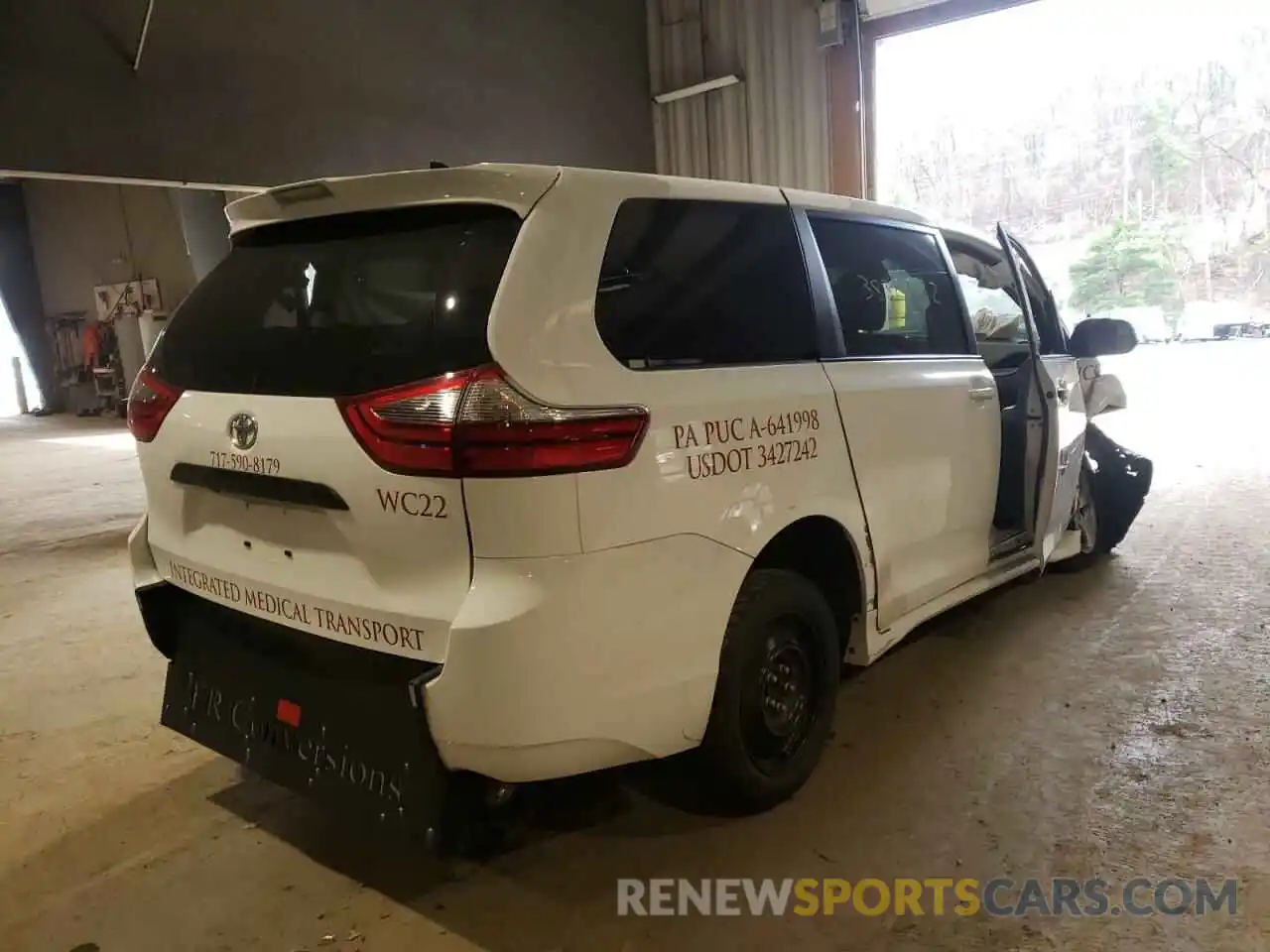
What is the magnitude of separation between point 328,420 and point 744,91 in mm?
8468

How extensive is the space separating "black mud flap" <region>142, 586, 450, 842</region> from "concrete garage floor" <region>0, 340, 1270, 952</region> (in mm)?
326

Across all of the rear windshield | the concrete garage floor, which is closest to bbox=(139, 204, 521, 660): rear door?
the rear windshield

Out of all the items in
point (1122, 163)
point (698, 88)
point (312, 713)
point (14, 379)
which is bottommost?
point (312, 713)

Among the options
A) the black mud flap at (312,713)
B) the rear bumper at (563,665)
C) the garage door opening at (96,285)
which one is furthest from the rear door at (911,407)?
the garage door opening at (96,285)

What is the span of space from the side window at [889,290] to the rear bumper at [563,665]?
94 centimetres

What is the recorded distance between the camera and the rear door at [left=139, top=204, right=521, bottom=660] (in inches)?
67.9

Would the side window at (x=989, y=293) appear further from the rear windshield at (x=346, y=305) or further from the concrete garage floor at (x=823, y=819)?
the rear windshield at (x=346, y=305)

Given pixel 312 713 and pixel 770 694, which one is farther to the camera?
pixel 770 694

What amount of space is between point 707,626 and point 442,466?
0.70m

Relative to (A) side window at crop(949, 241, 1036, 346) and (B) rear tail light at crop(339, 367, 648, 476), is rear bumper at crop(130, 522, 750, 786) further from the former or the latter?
(A) side window at crop(949, 241, 1036, 346)

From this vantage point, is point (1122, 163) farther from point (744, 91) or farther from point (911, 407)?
point (911, 407)

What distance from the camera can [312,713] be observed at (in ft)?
6.48

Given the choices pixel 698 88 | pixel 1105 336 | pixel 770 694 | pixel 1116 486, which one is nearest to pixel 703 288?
pixel 770 694
